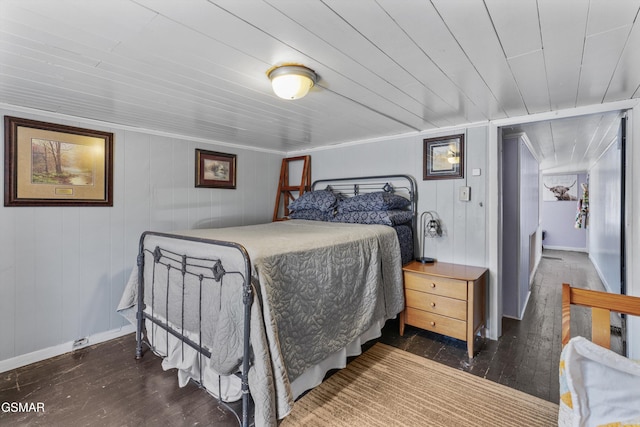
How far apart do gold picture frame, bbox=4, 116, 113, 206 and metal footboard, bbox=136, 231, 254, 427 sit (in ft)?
2.74

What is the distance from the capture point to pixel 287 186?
4.56m

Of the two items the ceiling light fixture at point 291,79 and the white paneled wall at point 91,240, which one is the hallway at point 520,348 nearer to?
the ceiling light fixture at point 291,79

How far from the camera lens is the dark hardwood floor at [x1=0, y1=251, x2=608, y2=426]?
188cm

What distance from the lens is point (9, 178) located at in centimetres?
237

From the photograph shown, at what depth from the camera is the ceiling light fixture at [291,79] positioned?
1.75 meters

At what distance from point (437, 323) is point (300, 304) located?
1.56 m

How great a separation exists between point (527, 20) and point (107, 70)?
2.24 m

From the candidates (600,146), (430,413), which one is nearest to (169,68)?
(430,413)

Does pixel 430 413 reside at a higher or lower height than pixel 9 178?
lower

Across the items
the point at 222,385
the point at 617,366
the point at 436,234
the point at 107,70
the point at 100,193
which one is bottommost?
the point at 222,385

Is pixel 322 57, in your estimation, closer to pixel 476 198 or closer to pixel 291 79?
pixel 291 79

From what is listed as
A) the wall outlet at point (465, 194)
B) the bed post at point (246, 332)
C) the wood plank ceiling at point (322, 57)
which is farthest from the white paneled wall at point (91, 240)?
the wall outlet at point (465, 194)

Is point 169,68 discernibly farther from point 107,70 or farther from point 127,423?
point 127,423

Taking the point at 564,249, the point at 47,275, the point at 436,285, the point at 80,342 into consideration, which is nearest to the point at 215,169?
the point at 47,275
